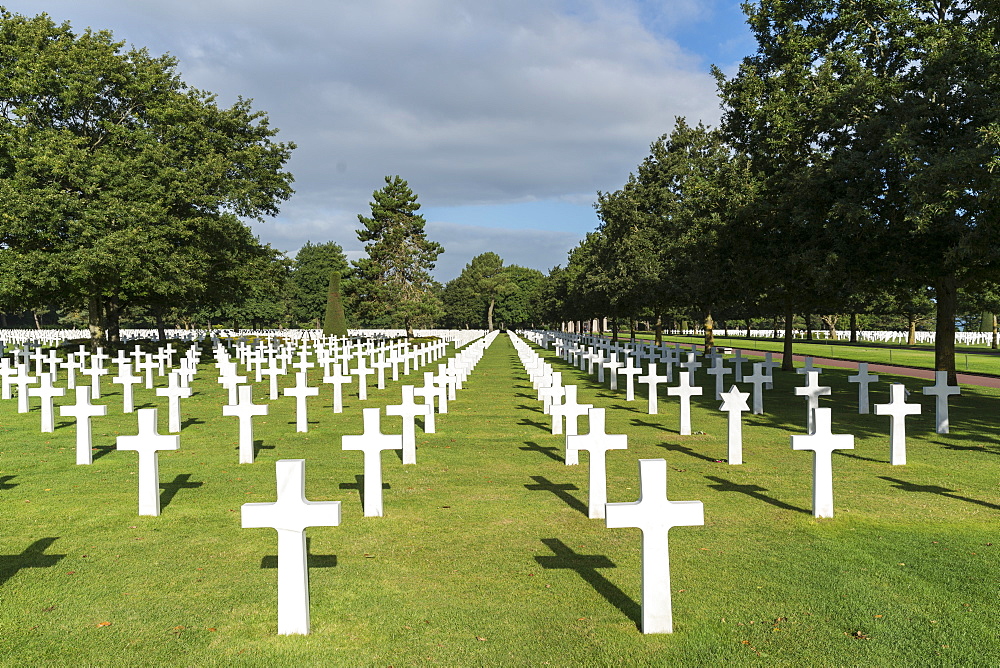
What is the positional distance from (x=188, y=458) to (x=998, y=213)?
13964 millimetres

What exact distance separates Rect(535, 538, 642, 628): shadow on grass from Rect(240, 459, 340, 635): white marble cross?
1958mm

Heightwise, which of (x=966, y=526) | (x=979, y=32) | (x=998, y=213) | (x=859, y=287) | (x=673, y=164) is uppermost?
(x=673, y=164)

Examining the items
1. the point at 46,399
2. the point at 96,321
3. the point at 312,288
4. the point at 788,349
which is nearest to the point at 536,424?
the point at 46,399

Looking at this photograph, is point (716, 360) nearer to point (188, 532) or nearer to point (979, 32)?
point (979, 32)

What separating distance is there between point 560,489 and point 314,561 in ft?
11.0

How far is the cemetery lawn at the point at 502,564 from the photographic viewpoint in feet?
14.2

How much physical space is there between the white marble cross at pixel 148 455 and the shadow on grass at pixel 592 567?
12.5 ft

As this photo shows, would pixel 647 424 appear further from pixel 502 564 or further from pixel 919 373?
pixel 919 373

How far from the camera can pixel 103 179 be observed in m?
30.3

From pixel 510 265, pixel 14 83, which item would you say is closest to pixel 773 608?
pixel 14 83

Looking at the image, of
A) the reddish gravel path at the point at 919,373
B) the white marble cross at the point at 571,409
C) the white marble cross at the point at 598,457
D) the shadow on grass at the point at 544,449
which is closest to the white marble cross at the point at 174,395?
the shadow on grass at the point at 544,449

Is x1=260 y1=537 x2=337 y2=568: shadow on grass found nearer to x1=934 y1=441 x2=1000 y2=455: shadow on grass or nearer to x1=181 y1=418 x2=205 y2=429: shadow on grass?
x1=181 y1=418 x2=205 y2=429: shadow on grass

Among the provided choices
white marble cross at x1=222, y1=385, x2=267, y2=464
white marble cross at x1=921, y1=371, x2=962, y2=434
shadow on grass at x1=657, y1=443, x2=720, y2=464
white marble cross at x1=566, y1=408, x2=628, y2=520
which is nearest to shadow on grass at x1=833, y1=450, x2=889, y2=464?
shadow on grass at x1=657, y1=443, x2=720, y2=464

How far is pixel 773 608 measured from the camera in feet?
15.9
